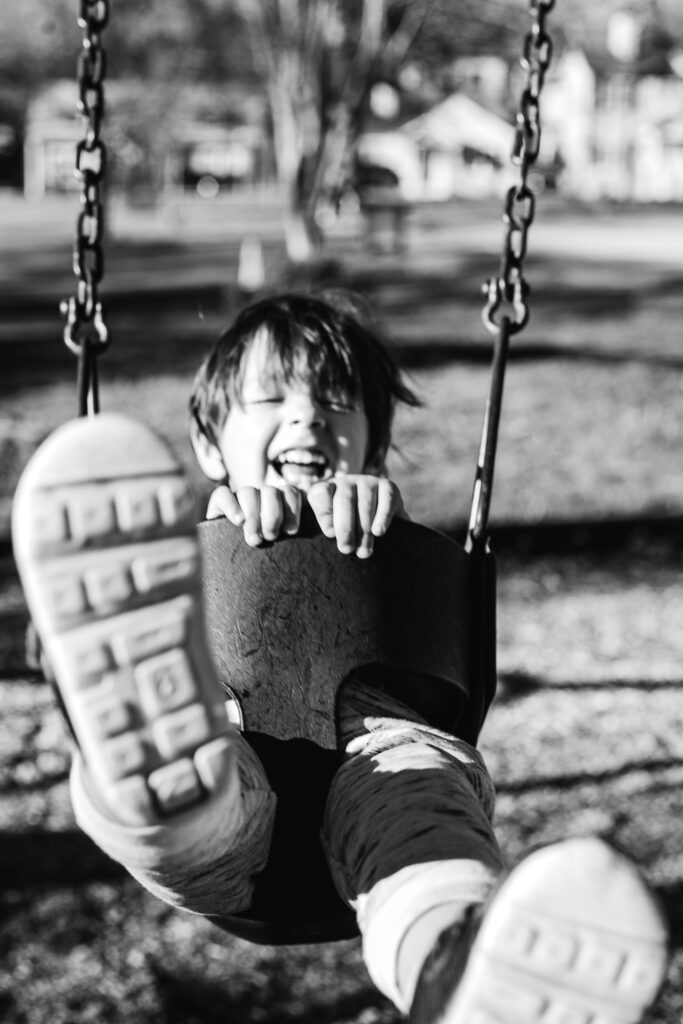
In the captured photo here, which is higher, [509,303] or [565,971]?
[509,303]

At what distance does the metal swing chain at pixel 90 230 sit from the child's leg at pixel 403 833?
0.57 m

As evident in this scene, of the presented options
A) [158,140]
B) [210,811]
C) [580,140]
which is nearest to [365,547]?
[210,811]

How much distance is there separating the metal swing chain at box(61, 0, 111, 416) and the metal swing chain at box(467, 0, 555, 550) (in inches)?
20.5

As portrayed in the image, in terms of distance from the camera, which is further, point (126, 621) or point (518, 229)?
point (518, 229)

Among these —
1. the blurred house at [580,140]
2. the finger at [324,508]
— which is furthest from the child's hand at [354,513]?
the blurred house at [580,140]

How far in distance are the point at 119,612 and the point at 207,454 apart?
0.92 m

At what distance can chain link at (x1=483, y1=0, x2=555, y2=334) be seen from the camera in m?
1.83

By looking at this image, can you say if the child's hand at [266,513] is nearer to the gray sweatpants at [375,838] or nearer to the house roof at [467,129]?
the gray sweatpants at [375,838]

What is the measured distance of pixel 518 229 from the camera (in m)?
1.83

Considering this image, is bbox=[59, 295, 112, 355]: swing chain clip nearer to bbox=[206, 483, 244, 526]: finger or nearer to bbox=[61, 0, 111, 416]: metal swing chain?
bbox=[61, 0, 111, 416]: metal swing chain

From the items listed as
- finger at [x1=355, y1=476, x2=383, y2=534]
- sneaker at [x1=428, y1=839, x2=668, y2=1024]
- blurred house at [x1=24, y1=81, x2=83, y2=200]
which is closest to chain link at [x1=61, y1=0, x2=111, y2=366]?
finger at [x1=355, y1=476, x2=383, y2=534]

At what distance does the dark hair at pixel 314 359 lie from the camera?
189 cm

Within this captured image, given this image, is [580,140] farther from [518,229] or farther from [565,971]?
[565,971]

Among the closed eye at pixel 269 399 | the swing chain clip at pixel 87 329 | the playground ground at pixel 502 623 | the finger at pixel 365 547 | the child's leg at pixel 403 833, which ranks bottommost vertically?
the playground ground at pixel 502 623
